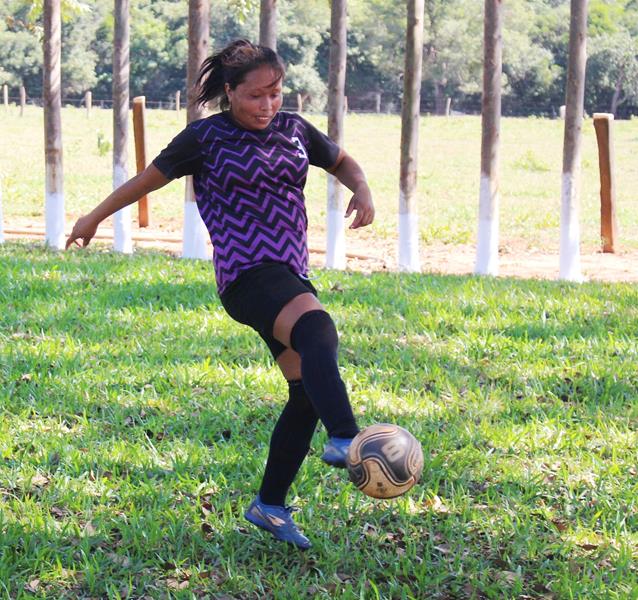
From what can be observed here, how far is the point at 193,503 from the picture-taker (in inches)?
188

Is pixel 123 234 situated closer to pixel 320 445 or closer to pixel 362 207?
pixel 320 445

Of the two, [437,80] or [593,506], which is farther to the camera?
[437,80]

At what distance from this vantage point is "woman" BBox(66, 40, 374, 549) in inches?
162

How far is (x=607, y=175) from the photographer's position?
14.8 m

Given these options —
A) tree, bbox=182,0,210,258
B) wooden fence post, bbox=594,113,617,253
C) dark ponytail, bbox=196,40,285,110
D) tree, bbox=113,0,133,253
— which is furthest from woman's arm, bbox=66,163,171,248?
wooden fence post, bbox=594,113,617,253

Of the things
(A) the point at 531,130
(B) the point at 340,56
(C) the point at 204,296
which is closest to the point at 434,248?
(B) the point at 340,56

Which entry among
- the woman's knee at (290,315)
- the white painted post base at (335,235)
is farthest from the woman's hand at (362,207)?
the white painted post base at (335,235)

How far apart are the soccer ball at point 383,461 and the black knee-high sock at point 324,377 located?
12 cm

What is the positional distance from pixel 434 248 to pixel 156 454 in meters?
12.1

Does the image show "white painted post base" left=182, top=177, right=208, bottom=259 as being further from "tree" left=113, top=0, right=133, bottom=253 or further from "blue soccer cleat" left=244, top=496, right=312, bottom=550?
"blue soccer cleat" left=244, top=496, right=312, bottom=550

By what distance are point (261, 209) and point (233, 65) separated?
581 mm

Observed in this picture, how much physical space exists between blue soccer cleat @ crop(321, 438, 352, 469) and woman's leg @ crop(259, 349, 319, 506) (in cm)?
42

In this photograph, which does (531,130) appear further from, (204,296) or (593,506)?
(593,506)

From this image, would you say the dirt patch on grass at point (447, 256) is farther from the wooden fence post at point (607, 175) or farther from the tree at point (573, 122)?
the tree at point (573, 122)
